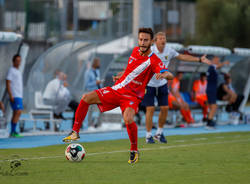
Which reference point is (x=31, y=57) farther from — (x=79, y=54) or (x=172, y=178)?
(x=172, y=178)

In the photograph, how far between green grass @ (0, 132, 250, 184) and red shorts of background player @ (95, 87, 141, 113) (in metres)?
0.90

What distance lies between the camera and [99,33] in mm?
26781

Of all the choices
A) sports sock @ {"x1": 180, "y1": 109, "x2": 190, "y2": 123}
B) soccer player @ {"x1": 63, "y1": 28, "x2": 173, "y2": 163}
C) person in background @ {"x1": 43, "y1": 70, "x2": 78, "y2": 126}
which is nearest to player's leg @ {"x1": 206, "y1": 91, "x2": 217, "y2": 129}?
sports sock @ {"x1": 180, "y1": 109, "x2": 190, "y2": 123}

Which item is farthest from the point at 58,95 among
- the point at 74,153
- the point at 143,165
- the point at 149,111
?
the point at 143,165

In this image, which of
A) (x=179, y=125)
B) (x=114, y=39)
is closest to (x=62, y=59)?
(x=179, y=125)

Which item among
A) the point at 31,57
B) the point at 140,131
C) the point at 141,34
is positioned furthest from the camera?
the point at 31,57

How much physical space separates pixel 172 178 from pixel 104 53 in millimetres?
13385

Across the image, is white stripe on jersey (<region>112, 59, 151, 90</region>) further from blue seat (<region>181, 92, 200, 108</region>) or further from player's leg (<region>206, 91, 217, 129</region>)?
blue seat (<region>181, 92, 200, 108</region>)

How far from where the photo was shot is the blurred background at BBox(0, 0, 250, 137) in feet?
57.7

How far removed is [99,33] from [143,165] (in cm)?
1814

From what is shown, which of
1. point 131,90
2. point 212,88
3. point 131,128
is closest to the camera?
point 131,128

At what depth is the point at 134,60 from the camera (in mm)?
9562

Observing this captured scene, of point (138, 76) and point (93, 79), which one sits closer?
point (138, 76)

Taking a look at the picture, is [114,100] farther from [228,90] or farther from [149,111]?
[228,90]
